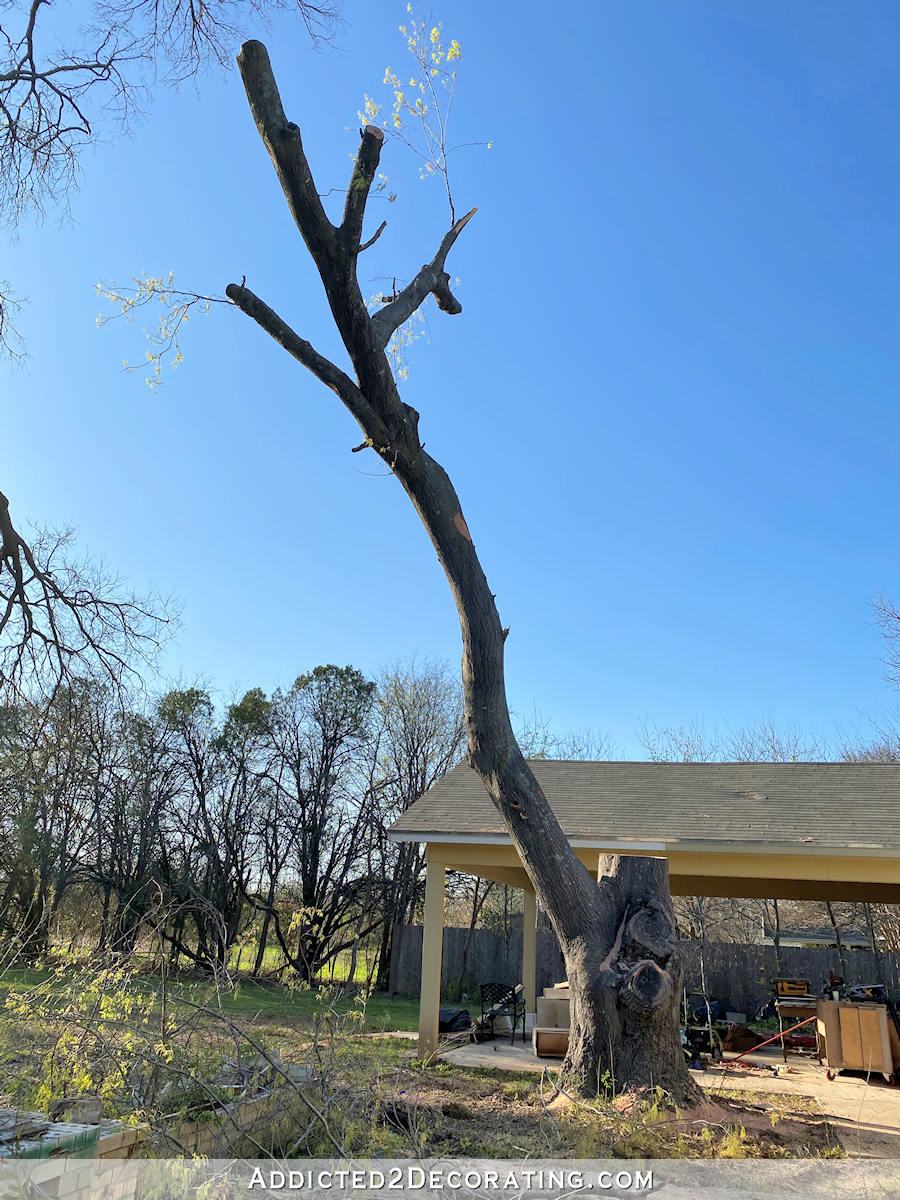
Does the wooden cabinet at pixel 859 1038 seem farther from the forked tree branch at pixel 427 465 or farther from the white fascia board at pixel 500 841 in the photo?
the forked tree branch at pixel 427 465

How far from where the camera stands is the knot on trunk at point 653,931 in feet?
19.5

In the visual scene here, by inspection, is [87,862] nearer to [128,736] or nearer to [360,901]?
[128,736]

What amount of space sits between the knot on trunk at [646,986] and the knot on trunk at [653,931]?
126mm

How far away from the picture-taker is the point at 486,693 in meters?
6.38

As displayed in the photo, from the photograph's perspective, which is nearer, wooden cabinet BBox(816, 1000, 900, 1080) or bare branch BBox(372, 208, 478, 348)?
bare branch BBox(372, 208, 478, 348)

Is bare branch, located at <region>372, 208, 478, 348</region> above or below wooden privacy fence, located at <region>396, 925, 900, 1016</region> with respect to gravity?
above

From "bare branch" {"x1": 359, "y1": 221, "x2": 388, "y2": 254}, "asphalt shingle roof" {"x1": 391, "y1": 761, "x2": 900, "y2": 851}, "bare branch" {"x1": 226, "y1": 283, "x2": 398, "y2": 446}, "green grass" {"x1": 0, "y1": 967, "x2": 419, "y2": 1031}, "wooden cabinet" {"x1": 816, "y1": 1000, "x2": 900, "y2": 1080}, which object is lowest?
"green grass" {"x1": 0, "y1": 967, "x2": 419, "y2": 1031}

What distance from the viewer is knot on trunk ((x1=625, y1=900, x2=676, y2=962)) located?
5.95m

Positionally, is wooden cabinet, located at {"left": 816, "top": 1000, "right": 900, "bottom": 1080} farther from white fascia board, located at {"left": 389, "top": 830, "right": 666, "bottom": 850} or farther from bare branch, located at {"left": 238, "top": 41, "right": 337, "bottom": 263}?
bare branch, located at {"left": 238, "top": 41, "right": 337, "bottom": 263}

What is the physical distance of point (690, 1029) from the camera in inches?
372

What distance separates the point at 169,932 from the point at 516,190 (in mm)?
17920

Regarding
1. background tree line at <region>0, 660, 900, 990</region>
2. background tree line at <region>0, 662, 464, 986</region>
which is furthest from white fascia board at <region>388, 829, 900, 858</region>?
background tree line at <region>0, 662, 464, 986</region>

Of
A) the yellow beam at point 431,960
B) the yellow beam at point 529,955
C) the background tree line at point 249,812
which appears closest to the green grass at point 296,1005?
the yellow beam at point 431,960

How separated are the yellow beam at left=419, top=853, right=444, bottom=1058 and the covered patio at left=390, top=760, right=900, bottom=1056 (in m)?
0.01
